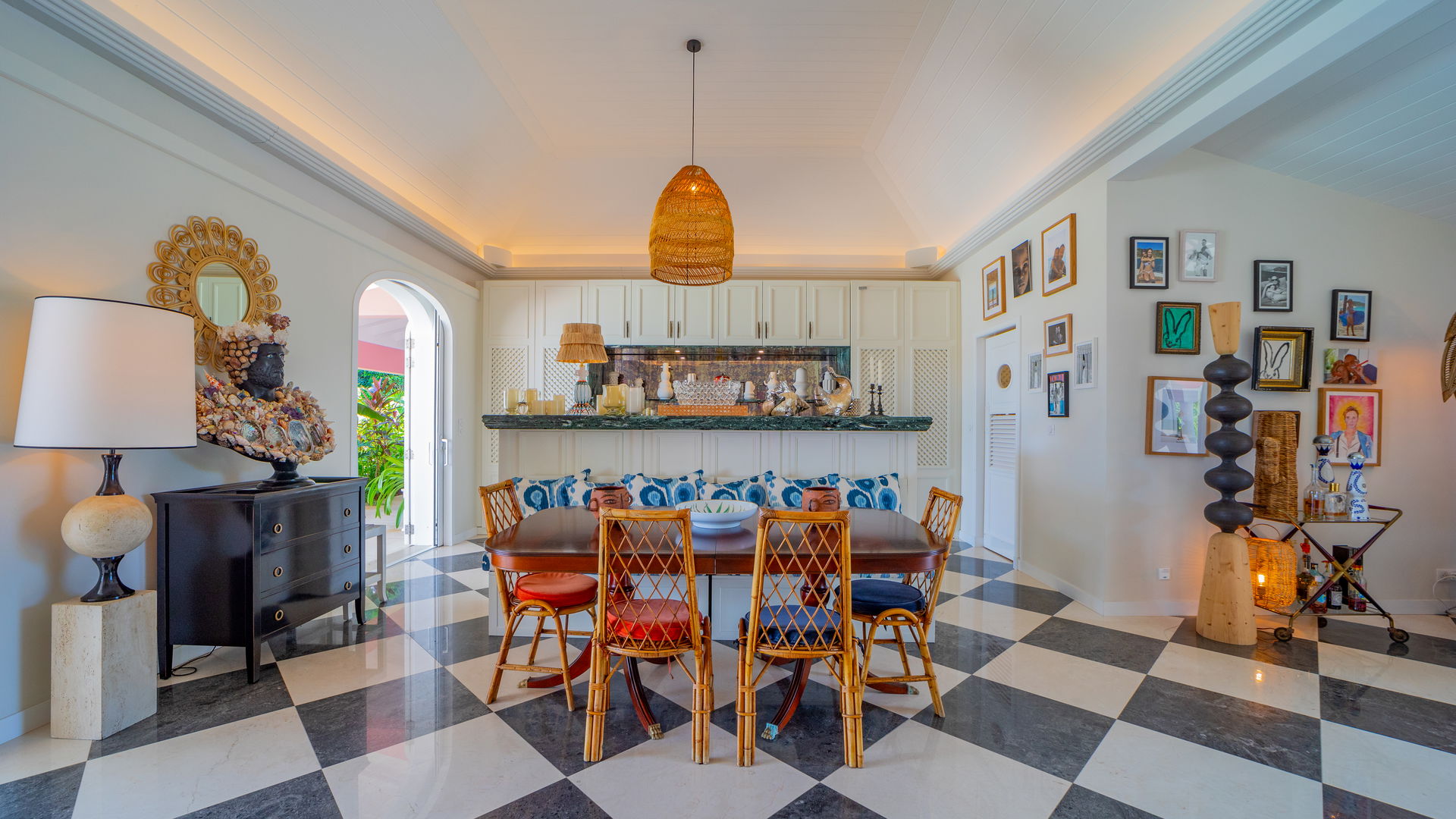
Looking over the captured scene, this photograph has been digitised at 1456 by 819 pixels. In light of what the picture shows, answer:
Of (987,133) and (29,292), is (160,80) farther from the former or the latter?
(987,133)

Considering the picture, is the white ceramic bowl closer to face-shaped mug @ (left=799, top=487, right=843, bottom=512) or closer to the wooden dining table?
the wooden dining table

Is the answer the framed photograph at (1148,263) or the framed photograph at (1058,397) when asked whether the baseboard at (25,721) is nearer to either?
the framed photograph at (1058,397)

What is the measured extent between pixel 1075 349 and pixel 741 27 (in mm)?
2988

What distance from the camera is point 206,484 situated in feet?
9.43

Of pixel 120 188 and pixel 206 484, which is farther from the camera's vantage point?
pixel 206 484

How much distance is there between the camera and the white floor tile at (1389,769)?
1.79m

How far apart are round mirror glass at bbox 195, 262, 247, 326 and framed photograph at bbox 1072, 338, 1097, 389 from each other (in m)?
4.94

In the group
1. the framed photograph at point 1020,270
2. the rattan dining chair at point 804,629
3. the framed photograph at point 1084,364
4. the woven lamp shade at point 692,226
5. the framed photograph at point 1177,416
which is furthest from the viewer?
the framed photograph at point 1020,270

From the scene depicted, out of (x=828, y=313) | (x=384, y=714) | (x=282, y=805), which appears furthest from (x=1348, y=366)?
(x=282, y=805)

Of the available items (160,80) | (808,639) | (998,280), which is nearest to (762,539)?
(808,639)

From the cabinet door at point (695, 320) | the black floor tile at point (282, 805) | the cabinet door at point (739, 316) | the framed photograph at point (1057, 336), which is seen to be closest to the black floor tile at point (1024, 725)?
the black floor tile at point (282, 805)

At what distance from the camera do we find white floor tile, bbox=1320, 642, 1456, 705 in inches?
98.7

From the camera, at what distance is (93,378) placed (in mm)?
1993

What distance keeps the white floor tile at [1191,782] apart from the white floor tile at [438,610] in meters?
2.99
